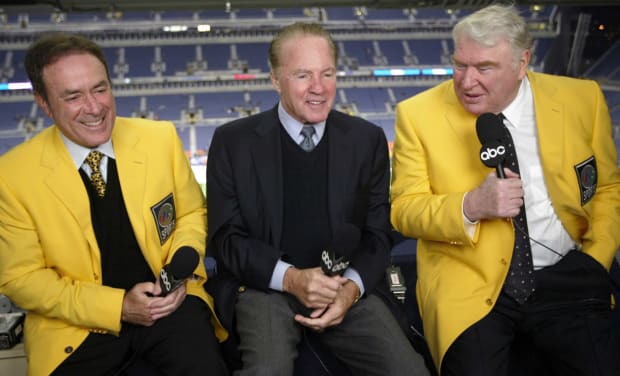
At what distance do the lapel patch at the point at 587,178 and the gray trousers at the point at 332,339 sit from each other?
32.6 inches

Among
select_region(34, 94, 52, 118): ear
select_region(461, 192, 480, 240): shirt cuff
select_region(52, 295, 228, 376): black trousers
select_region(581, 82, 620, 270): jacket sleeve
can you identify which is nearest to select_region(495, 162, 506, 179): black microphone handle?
select_region(461, 192, 480, 240): shirt cuff

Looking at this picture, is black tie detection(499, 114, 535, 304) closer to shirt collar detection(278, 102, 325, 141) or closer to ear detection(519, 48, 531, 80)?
ear detection(519, 48, 531, 80)

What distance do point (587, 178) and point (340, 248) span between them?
3.41 ft

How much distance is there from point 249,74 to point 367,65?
335 centimetres

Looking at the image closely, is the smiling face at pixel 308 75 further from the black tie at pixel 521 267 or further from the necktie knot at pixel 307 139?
the black tie at pixel 521 267

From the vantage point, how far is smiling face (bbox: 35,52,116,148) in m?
1.82

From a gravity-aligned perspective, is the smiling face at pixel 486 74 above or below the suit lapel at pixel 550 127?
above

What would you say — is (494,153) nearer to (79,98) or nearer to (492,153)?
(492,153)

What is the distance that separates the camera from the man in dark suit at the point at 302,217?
186cm

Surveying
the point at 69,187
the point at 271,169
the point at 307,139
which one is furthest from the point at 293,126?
the point at 69,187

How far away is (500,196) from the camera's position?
1.72 meters

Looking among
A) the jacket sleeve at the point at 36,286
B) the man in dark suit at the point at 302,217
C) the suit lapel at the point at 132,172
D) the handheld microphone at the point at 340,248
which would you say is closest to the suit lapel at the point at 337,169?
the man in dark suit at the point at 302,217

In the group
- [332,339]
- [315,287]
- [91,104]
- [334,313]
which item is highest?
[91,104]

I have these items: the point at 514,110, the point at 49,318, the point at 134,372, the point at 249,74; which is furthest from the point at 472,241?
the point at 249,74
